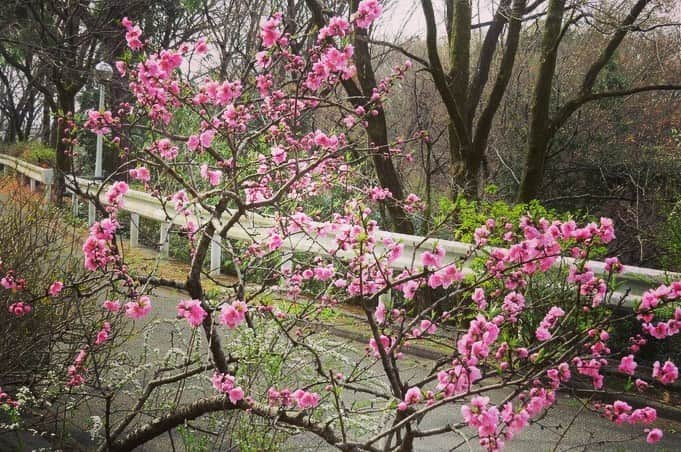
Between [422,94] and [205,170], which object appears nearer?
[205,170]

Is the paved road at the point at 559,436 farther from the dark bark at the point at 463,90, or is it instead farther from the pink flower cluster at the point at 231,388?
the dark bark at the point at 463,90

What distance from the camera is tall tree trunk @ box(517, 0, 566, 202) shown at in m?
10.4

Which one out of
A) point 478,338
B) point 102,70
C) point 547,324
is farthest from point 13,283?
point 102,70

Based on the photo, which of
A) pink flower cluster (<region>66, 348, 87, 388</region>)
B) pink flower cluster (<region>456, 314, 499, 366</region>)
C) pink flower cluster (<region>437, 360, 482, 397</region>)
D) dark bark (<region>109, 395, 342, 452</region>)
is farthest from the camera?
pink flower cluster (<region>66, 348, 87, 388</region>)

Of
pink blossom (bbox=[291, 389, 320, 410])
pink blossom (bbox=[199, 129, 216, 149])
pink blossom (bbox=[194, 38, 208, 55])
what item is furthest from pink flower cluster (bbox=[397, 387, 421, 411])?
pink blossom (bbox=[194, 38, 208, 55])

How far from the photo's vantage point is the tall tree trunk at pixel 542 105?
34.2 feet

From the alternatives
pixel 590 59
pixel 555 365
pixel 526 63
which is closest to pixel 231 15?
pixel 526 63

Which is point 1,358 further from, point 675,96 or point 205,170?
point 675,96

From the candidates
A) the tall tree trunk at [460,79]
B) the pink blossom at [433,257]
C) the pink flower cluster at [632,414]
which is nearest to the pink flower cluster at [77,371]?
the pink blossom at [433,257]

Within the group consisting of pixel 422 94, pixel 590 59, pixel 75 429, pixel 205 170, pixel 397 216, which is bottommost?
pixel 75 429

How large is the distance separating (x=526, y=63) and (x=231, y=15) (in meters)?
8.26

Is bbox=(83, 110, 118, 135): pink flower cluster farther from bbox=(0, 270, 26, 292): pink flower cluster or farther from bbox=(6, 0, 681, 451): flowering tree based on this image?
bbox=(0, 270, 26, 292): pink flower cluster

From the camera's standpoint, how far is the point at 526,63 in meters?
17.3

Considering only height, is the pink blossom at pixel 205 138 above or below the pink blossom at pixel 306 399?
above
